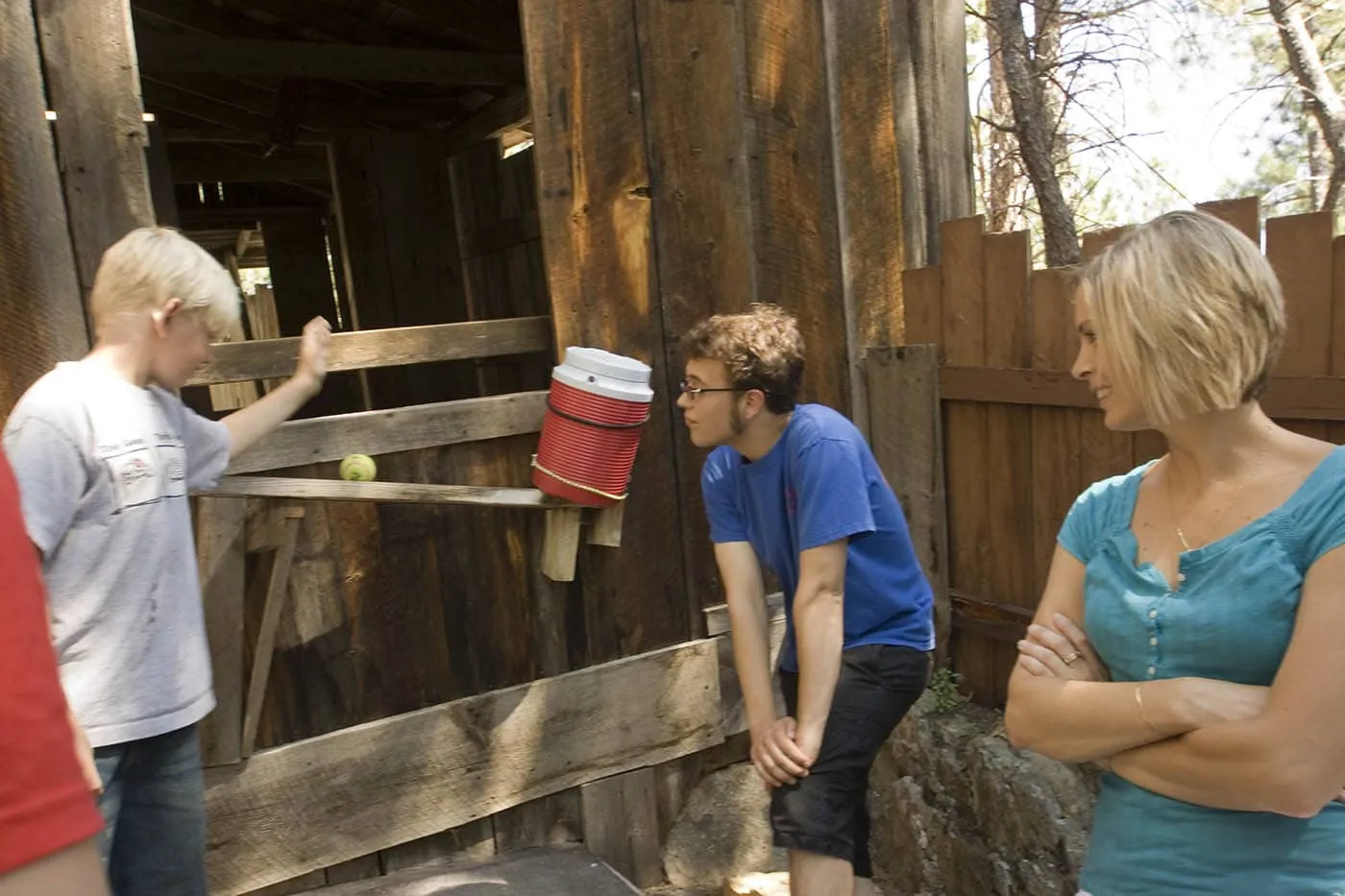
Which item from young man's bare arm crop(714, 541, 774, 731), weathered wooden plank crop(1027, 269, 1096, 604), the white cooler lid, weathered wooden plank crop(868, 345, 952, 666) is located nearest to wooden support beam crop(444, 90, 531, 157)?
weathered wooden plank crop(868, 345, 952, 666)

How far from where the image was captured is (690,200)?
3471 mm

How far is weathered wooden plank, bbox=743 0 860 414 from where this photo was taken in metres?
3.60

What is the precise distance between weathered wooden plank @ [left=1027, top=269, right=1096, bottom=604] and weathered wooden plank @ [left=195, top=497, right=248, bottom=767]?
8.12 ft

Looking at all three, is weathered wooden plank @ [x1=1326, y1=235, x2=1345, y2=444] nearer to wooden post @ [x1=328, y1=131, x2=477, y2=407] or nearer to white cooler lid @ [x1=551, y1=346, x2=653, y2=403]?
white cooler lid @ [x1=551, y1=346, x2=653, y2=403]

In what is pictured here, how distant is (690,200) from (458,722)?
6.17 ft

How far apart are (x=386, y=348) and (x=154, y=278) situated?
974 millimetres

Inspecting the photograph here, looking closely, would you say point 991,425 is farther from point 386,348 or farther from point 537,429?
point 386,348

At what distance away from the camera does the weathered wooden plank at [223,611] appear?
107 inches

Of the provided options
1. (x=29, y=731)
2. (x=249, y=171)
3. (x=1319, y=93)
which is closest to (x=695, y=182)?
(x=29, y=731)

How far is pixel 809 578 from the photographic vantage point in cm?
233

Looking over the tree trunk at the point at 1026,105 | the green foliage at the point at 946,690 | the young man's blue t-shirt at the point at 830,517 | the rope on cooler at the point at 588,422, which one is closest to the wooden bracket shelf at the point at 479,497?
the rope on cooler at the point at 588,422

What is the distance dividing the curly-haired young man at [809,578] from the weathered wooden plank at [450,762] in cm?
93

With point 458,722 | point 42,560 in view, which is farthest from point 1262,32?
point 42,560

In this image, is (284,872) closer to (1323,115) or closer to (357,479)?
(357,479)
